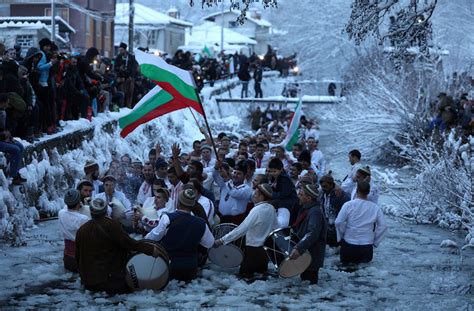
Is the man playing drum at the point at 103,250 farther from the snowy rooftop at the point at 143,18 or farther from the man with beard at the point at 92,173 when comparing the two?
the snowy rooftop at the point at 143,18

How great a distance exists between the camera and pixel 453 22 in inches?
1896

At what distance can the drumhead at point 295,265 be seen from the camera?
11180 millimetres

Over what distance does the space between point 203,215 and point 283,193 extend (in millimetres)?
1444

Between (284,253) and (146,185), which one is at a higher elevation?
(146,185)

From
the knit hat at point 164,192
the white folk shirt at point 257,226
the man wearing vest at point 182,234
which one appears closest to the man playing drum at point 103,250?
the man wearing vest at point 182,234

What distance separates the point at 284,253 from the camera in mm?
11477

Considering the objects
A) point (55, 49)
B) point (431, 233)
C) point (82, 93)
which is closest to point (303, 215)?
point (431, 233)

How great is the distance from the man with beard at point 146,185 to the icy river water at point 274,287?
1382 millimetres

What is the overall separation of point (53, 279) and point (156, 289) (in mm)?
1540

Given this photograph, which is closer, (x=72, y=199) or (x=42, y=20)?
(x=72, y=199)

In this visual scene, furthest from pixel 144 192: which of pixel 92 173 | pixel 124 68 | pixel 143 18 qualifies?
pixel 143 18

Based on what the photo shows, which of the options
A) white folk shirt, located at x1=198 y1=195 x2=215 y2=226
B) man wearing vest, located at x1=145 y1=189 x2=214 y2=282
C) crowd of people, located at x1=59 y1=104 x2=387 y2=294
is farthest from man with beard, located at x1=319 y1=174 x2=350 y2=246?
man wearing vest, located at x1=145 y1=189 x2=214 y2=282

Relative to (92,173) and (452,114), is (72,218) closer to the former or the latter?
(92,173)

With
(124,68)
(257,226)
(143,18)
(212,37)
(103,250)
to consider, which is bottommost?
(103,250)
